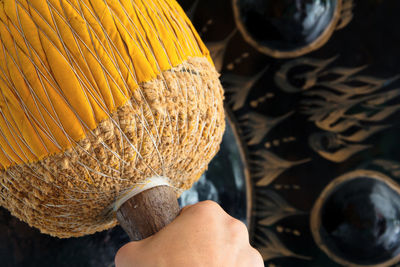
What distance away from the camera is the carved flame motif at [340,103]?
2.31 feet

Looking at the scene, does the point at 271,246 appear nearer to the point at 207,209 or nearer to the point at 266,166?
the point at 266,166

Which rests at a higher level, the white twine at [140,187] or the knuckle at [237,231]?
the white twine at [140,187]

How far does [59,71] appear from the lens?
1.01 ft

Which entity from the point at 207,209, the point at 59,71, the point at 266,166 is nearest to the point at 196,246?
the point at 207,209

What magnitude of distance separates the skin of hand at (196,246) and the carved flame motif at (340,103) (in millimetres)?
419

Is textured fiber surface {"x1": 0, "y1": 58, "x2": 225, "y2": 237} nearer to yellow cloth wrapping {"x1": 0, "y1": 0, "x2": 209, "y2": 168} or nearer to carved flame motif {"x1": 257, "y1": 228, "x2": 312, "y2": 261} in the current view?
yellow cloth wrapping {"x1": 0, "y1": 0, "x2": 209, "y2": 168}

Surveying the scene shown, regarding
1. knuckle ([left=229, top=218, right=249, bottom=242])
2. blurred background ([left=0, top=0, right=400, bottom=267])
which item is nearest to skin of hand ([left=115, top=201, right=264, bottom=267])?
knuckle ([left=229, top=218, right=249, bottom=242])

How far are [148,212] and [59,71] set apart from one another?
0.17m

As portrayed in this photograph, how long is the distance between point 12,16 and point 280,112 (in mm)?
531

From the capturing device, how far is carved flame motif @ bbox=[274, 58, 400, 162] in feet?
2.31

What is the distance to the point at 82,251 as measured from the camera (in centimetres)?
60

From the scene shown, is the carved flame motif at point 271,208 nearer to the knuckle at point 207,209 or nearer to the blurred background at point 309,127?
the blurred background at point 309,127

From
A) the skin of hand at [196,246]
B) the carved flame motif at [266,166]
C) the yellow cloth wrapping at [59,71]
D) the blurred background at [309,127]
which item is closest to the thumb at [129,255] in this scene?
the skin of hand at [196,246]

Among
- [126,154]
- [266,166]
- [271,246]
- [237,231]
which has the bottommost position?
[271,246]
